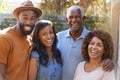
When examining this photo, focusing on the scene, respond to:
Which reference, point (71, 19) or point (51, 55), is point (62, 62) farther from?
point (71, 19)

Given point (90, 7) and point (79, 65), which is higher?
point (90, 7)

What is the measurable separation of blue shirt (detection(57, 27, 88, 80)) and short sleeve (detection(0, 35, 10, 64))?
64 centimetres

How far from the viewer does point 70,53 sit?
3307 millimetres

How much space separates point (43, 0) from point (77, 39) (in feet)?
4.51

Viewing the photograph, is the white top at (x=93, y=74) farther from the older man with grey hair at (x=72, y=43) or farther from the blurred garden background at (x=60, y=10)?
the blurred garden background at (x=60, y=10)

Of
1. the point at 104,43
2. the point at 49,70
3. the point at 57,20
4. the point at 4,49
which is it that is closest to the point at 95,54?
the point at 104,43

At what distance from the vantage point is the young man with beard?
2881 millimetres

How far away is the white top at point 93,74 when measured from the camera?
2772 mm

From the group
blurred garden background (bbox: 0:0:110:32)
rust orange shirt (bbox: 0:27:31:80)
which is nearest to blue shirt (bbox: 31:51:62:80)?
rust orange shirt (bbox: 0:27:31:80)

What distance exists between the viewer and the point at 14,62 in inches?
115

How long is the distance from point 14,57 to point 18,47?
0.10 m

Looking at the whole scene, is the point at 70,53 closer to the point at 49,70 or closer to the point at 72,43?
the point at 72,43

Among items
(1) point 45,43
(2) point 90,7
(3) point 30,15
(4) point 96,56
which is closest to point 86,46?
(4) point 96,56


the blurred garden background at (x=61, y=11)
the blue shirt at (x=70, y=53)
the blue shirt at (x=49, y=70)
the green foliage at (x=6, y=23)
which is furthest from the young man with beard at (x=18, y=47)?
the green foliage at (x=6, y=23)
